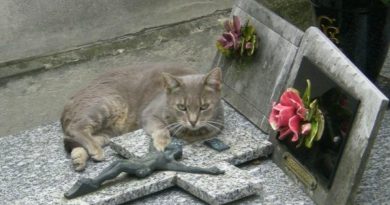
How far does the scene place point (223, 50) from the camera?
339cm

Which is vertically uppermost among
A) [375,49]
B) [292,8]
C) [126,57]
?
[375,49]

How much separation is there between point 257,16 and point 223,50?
7.6 inches

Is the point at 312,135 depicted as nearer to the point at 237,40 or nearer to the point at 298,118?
the point at 298,118

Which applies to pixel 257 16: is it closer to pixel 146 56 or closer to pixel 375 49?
pixel 375 49

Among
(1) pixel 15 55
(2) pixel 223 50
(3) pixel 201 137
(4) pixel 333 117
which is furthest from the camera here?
(1) pixel 15 55

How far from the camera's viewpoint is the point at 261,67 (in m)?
3.25

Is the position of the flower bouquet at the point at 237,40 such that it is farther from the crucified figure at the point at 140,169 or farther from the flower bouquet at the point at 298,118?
the crucified figure at the point at 140,169

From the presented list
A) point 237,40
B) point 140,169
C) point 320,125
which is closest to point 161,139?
point 140,169

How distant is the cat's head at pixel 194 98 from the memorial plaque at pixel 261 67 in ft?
0.56

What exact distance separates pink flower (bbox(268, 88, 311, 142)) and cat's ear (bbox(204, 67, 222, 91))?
12.9 inches

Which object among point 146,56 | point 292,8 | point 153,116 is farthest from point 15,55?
point 292,8

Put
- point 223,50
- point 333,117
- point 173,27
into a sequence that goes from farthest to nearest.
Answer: point 173,27 < point 223,50 < point 333,117

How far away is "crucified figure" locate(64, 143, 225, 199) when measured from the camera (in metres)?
2.74

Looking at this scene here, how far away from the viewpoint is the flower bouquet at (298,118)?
2695mm
